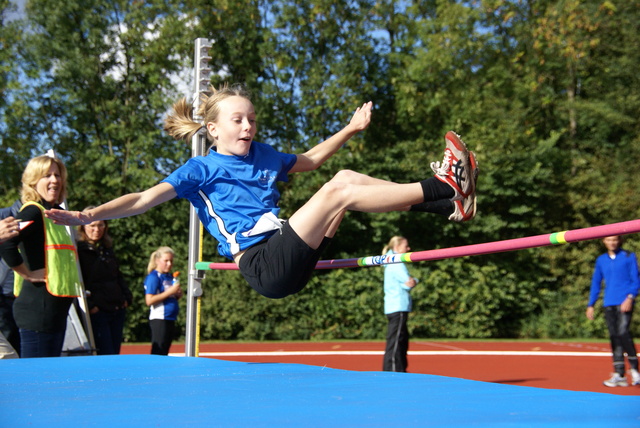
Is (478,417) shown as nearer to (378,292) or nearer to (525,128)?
(378,292)

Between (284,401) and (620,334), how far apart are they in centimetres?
517

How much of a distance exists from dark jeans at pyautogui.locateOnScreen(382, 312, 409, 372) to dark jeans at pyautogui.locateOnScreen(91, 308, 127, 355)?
246cm

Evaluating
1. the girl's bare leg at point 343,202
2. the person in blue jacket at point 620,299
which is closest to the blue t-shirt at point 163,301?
the girl's bare leg at point 343,202

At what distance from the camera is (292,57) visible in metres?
18.0

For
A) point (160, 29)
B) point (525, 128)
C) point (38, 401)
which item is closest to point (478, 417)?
point (38, 401)

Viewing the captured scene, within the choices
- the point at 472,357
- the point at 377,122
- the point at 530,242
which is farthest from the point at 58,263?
the point at 377,122

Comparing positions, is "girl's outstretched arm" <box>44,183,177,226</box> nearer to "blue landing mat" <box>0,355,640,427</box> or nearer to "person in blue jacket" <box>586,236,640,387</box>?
"blue landing mat" <box>0,355,640,427</box>

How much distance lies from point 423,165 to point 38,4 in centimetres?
981

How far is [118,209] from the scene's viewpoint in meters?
3.20

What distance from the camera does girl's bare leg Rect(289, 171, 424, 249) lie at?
121 inches

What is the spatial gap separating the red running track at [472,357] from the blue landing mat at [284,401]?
14.3ft

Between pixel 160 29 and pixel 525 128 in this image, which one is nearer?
pixel 160 29

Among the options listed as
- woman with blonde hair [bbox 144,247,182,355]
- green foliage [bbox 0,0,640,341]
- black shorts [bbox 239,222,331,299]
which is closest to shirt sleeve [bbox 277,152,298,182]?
black shorts [bbox 239,222,331,299]

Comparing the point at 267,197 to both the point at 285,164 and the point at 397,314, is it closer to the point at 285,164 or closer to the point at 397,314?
the point at 285,164
